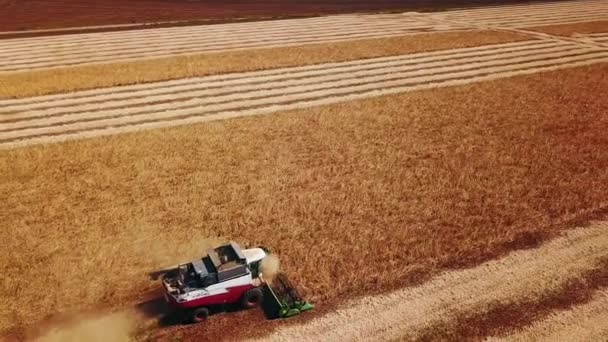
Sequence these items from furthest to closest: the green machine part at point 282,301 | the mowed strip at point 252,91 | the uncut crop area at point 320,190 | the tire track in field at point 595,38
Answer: the tire track in field at point 595,38, the mowed strip at point 252,91, the uncut crop area at point 320,190, the green machine part at point 282,301

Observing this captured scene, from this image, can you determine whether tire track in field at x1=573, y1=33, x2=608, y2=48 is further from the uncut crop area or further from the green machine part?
the green machine part

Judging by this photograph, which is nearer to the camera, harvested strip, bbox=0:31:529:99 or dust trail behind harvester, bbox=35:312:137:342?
dust trail behind harvester, bbox=35:312:137:342

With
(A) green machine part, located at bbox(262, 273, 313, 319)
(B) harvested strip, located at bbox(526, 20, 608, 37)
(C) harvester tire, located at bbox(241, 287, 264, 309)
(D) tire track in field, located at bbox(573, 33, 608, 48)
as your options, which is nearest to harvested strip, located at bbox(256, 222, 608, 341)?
(A) green machine part, located at bbox(262, 273, 313, 319)

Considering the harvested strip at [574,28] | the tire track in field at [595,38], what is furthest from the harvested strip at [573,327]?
the harvested strip at [574,28]

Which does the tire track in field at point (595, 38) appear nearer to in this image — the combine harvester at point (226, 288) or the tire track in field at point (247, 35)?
the tire track in field at point (247, 35)

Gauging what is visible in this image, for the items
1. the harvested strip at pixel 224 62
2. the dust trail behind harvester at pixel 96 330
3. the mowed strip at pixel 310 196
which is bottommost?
the dust trail behind harvester at pixel 96 330

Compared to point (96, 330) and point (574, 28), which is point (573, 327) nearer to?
→ point (96, 330)

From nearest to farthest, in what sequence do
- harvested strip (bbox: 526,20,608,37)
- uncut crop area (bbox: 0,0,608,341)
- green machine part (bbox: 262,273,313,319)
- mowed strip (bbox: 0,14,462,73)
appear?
green machine part (bbox: 262,273,313,319), uncut crop area (bbox: 0,0,608,341), mowed strip (bbox: 0,14,462,73), harvested strip (bbox: 526,20,608,37)

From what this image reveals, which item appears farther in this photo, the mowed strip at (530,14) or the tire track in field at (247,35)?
the mowed strip at (530,14)
